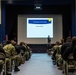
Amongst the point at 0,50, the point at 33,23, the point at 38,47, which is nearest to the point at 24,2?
the point at 33,23

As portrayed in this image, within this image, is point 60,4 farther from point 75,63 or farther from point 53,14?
point 75,63

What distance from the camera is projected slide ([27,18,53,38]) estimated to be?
19969 mm

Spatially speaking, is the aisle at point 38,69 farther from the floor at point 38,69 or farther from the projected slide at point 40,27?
the projected slide at point 40,27

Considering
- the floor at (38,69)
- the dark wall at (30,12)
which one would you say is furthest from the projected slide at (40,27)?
the floor at (38,69)

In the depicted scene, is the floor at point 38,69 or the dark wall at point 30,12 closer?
the floor at point 38,69

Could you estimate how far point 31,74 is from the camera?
318 inches

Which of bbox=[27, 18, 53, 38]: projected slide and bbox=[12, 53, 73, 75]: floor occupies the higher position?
bbox=[27, 18, 53, 38]: projected slide

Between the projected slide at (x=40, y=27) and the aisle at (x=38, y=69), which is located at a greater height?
the projected slide at (x=40, y=27)

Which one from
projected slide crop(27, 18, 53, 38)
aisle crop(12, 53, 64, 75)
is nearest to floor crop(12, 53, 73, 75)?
aisle crop(12, 53, 64, 75)

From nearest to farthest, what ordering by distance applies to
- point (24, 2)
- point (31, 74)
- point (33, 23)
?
point (31, 74), point (24, 2), point (33, 23)

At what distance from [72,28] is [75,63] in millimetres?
11855

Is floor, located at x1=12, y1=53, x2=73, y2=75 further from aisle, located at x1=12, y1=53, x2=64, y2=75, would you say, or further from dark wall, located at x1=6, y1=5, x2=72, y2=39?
dark wall, located at x1=6, y1=5, x2=72, y2=39

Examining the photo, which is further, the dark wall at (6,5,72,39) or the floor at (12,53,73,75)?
the dark wall at (6,5,72,39)

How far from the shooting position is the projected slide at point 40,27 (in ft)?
65.5
